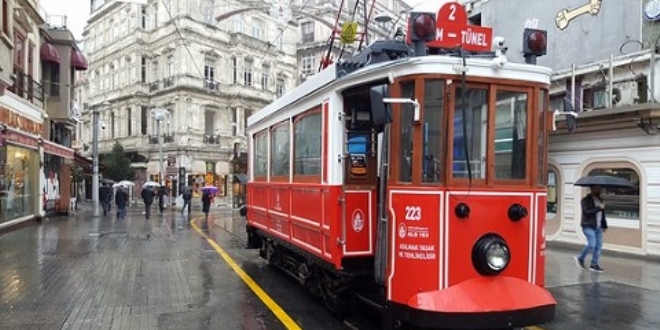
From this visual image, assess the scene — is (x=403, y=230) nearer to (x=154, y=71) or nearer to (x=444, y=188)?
(x=444, y=188)

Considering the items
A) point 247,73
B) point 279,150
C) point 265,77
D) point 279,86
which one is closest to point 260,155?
point 279,150

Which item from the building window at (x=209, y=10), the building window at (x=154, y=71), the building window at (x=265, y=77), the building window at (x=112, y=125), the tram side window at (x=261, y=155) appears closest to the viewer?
the tram side window at (x=261, y=155)

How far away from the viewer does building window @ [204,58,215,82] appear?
41.2m

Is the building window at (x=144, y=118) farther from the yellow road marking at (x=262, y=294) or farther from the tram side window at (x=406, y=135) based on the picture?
the tram side window at (x=406, y=135)

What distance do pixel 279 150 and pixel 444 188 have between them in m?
3.85

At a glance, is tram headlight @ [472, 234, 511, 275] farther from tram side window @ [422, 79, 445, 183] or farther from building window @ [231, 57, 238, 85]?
building window @ [231, 57, 238, 85]

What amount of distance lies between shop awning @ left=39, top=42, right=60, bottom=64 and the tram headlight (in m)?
21.3

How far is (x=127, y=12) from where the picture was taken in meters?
43.1

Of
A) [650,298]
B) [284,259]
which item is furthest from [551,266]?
[284,259]

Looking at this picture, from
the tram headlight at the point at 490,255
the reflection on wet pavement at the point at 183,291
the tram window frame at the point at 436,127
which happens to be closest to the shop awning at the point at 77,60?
the reflection on wet pavement at the point at 183,291

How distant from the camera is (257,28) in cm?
4462

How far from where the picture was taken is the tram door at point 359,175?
595cm

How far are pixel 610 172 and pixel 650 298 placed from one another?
206 inches

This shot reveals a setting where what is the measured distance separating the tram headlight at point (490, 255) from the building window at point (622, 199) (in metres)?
7.83
